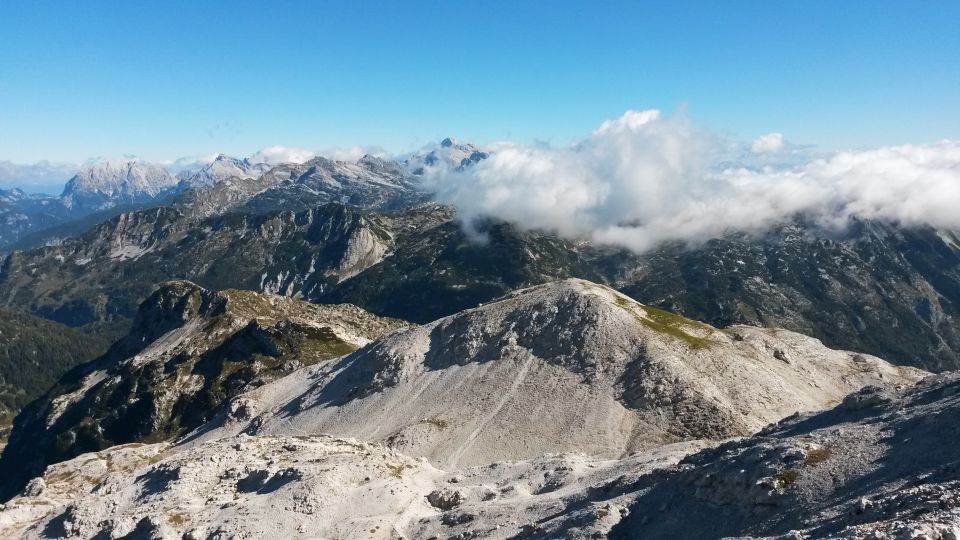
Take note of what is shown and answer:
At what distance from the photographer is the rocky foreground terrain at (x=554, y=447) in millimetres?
42594

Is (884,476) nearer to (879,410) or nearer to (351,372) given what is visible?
(879,410)

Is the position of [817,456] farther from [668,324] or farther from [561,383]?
[668,324]

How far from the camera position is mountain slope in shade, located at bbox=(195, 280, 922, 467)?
90.8 m

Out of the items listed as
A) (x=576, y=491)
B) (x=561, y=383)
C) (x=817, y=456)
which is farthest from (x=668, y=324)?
(x=817, y=456)

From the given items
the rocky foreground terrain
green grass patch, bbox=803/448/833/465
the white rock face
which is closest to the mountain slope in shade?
the rocky foreground terrain

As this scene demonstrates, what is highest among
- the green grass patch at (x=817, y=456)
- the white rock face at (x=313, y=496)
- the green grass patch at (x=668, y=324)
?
the green grass patch at (x=668, y=324)

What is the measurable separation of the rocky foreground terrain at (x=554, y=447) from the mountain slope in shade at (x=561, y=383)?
38cm

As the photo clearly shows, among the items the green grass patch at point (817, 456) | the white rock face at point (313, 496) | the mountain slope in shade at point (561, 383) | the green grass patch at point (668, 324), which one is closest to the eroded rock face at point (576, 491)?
Answer: the green grass patch at point (817, 456)

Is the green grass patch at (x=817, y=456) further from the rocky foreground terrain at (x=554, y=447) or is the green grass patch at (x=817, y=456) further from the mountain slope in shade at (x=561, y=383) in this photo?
the mountain slope in shade at (x=561, y=383)

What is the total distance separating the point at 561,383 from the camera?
101375 millimetres

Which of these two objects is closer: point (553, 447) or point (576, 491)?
point (576, 491)

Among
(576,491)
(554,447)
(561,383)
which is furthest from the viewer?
(561,383)

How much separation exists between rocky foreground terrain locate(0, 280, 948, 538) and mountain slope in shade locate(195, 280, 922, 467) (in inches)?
14.9

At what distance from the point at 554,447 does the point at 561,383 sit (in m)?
14.7
